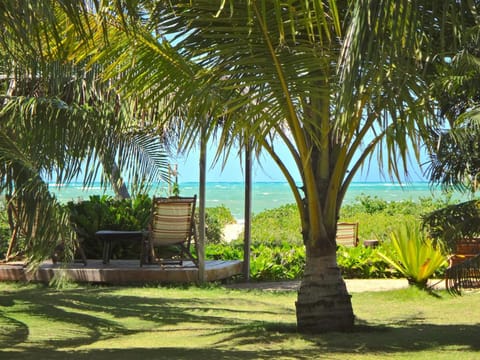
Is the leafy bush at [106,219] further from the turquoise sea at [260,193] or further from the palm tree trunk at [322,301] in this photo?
the turquoise sea at [260,193]

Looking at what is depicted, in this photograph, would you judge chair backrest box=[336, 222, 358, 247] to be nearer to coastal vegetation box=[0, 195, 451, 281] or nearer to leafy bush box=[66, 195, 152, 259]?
coastal vegetation box=[0, 195, 451, 281]

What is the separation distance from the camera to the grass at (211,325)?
6.15 metres

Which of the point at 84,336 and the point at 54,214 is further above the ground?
Answer: the point at 54,214

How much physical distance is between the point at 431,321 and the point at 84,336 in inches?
126

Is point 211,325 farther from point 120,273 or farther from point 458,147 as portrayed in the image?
point 120,273

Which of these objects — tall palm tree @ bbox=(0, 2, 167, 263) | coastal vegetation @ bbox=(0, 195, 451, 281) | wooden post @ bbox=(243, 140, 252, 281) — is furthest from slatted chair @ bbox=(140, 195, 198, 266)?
tall palm tree @ bbox=(0, 2, 167, 263)

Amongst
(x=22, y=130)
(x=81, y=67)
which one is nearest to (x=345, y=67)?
(x=22, y=130)

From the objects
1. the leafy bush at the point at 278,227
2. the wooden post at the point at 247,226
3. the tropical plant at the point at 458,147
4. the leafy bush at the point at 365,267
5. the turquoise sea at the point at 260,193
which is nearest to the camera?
the tropical plant at the point at 458,147

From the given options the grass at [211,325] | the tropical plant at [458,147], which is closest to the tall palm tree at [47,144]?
the grass at [211,325]

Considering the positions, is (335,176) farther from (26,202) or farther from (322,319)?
(26,202)

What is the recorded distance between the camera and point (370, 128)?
680 centimetres

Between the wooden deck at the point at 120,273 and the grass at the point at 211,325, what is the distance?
→ 37 centimetres

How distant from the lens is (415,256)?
32.6 feet

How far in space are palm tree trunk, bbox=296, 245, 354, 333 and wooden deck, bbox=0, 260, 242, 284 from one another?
13.7 feet
